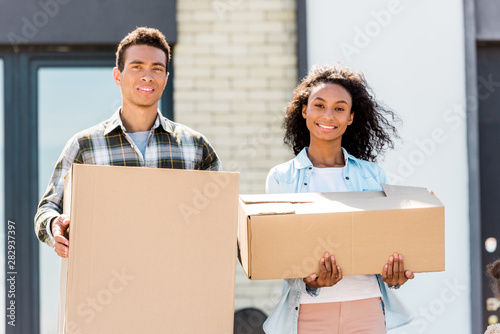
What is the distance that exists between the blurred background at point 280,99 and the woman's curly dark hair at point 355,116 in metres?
1.43

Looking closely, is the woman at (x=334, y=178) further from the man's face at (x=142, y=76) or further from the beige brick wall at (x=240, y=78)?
the beige brick wall at (x=240, y=78)

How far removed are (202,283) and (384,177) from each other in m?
0.97

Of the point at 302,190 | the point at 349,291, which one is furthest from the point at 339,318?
the point at 302,190

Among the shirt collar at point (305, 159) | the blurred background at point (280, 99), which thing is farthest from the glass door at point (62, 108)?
the shirt collar at point (305, 159)

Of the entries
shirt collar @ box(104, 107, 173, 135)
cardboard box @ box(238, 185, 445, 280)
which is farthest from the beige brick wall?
cardboard box @ box(238, 185, 445, 280)

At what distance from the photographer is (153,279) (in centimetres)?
190

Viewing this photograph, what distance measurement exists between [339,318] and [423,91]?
7.92 feet

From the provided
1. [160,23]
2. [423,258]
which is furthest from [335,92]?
[160,23]

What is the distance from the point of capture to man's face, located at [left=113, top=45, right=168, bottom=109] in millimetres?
2367

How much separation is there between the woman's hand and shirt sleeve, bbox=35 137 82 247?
0.90m

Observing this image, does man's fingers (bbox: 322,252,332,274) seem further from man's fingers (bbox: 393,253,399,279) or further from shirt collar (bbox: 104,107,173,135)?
shirt collar (bbox: 104,107,173,135)

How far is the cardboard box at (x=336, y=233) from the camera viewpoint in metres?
2.06

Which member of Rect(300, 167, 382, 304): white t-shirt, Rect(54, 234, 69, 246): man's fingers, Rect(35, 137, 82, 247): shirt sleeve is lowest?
Rect(300, 167, 382, 304): white t-shirt

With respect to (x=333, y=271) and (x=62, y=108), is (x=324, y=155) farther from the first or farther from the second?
(x=62, y=108)
